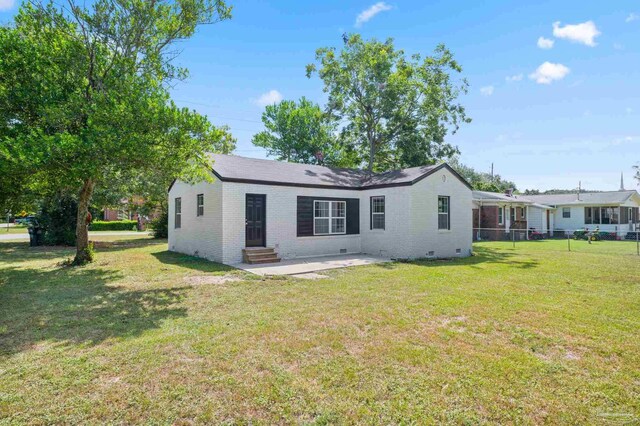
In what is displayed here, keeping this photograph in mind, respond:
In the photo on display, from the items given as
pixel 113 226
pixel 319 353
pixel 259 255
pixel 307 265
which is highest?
pixel 113 226

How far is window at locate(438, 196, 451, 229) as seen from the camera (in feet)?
48.3

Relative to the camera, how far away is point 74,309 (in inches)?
239

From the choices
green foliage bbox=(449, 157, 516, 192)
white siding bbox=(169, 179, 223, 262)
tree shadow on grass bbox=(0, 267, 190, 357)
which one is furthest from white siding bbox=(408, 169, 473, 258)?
green foliage bbox=(449, 157, 516, 192)

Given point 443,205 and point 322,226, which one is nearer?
point 322,226

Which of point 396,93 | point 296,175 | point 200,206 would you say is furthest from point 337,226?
point 396,93

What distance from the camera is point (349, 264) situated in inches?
464

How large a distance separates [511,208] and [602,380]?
26934 mm

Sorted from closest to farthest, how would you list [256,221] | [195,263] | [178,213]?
1. [195,263]
2. [256,221]
3. [178,213]

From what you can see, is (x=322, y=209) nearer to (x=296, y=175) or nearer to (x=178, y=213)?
(x=296, y=175)

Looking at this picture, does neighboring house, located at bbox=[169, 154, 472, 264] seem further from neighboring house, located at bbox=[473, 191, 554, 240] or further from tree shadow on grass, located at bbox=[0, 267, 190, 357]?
neighboring house, located at bbox=[473, 191, 554, 240]

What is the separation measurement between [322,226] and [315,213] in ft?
2.21

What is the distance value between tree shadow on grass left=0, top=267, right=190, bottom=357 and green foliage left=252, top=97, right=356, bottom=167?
85.0 ft

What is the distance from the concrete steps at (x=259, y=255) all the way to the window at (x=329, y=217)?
7.53 feet

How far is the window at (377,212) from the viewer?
14539 millimetres
